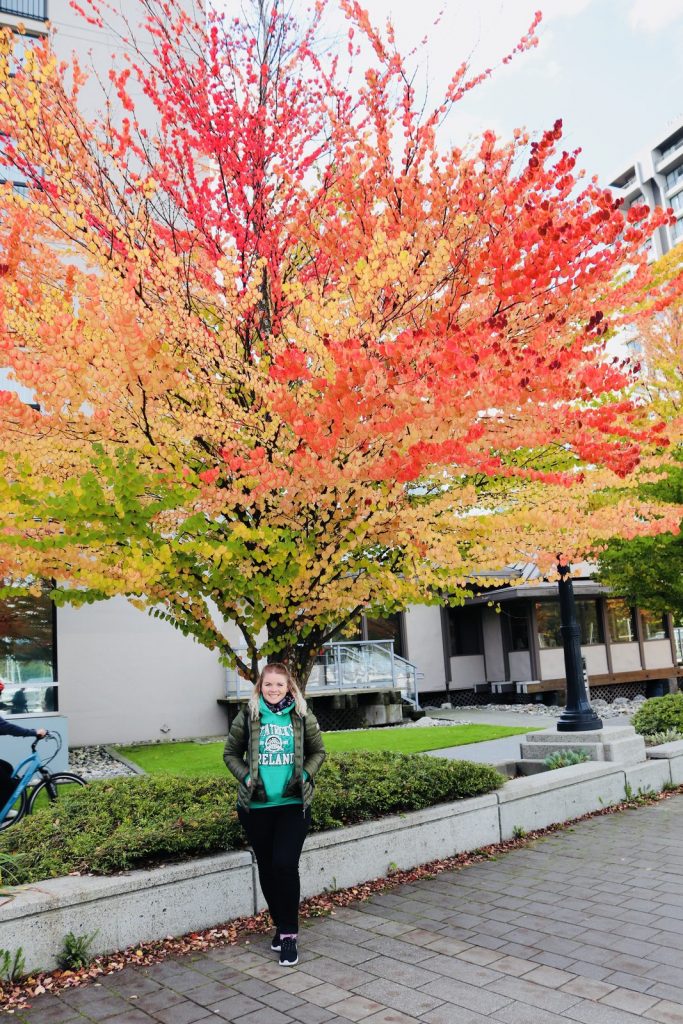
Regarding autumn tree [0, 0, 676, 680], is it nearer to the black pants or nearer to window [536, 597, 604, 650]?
the black pants

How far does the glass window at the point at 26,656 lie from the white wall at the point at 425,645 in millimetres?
12182

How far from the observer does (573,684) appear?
9914 millimetres

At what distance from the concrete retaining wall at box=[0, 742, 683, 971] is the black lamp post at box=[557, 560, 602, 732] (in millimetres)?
1166

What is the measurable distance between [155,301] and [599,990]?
516 centimetres

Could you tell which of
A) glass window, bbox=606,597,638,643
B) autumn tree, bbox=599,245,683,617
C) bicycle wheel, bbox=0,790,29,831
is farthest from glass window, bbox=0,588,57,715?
glass window, bbox=606,597,638,643

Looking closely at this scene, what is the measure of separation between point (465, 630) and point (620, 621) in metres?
5.66

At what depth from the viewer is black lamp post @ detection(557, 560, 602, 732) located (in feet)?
31.7

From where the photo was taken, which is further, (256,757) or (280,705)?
(280,705)

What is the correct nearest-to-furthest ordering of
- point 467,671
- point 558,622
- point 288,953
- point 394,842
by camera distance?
point 288,953, point 394,842, point 558,622, point 467,671

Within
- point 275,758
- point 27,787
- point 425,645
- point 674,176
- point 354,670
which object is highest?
point 674,176

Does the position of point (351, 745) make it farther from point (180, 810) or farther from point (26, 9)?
point (26, 9)

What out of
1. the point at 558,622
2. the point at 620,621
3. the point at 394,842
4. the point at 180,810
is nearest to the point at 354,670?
the point at 558,622

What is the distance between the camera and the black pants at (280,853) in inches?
176

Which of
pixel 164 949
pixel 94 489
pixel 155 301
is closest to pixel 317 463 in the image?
pixel 94 489
